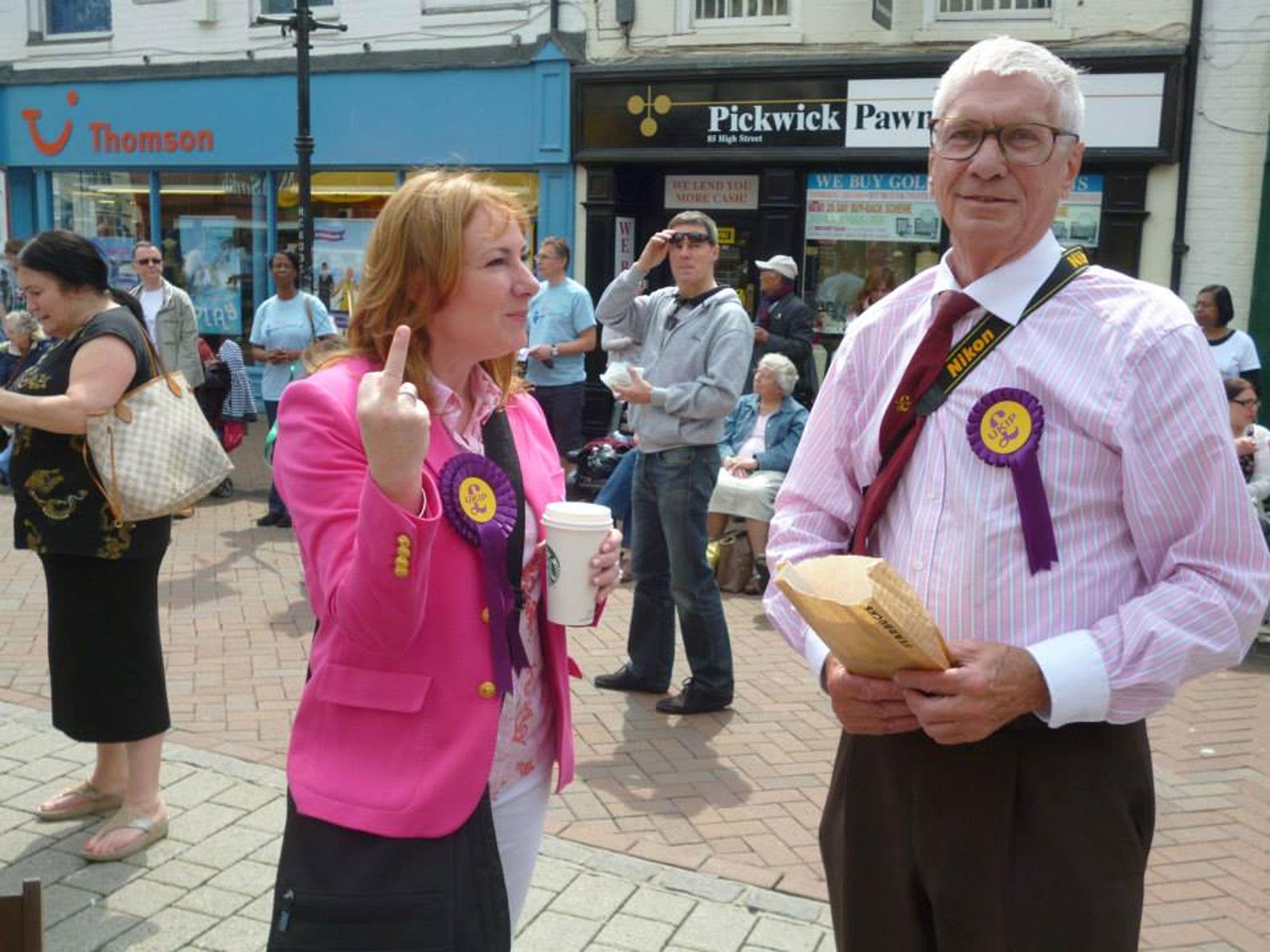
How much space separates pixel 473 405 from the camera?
243 cm

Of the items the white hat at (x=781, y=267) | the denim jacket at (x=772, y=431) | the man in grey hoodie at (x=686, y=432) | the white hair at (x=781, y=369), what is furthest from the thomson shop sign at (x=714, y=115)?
the man in grey hoodie at (x=686, y=432)

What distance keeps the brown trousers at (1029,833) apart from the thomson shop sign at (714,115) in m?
10.4

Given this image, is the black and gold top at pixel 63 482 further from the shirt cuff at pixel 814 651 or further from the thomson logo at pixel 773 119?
the thomson logo at pixel 773 119

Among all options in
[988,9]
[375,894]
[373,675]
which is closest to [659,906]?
[375,894]

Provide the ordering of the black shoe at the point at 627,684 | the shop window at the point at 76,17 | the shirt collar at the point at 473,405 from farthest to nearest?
the shop window at the point at 76,17
the black shoe at the point at 627,684
the shirt collar at the point at 473,405

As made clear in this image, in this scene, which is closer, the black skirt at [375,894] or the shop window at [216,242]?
the black skirt at [375,894]

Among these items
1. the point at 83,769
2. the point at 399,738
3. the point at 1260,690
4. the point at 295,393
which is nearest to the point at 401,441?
the point at 295,393

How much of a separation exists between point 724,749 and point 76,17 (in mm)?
15378

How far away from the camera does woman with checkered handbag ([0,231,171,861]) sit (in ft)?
12.8

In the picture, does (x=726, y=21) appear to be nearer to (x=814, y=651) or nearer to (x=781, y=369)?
(x=781, y=369)

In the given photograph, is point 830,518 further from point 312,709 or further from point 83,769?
point 83,769

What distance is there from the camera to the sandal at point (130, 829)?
13.0ft

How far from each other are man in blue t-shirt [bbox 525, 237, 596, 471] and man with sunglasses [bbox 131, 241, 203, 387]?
2704mm

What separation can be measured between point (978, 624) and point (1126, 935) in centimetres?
54
